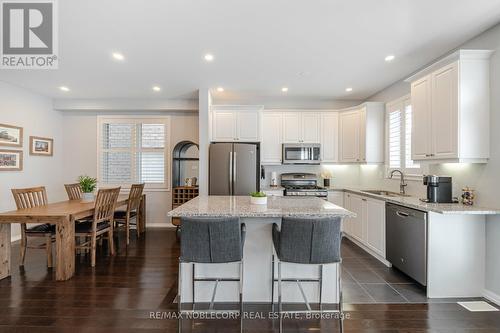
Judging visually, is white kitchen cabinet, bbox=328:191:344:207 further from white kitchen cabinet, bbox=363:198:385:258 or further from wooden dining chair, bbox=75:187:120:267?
wooden dining chair, bbox=75:187:120:267

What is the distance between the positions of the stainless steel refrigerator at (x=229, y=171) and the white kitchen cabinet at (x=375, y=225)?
6.26 feet

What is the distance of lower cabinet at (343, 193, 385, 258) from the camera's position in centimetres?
367

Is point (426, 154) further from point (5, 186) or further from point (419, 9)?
point (5, 186)

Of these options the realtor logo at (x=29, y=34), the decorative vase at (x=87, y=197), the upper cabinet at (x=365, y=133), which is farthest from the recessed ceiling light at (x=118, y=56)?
the upper cabinet at (x=365, y=133)

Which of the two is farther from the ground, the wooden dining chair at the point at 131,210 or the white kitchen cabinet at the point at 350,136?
the white kitchen cabinet at the point at 350,136

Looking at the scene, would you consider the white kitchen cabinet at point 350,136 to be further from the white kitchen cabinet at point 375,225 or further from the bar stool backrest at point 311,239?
the bar stool backrest at point 311,239

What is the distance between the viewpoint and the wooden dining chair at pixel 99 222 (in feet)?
11.8

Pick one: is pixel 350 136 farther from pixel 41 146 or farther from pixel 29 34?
pixel 41 146

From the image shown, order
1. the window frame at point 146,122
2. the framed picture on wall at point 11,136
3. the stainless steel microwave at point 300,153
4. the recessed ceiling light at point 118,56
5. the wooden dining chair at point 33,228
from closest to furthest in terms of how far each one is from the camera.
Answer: the recessed ceiling light at point 118,56 → the wooden dining chair at point 33,228 → the framed picture on wall at point 11,136 → the stainless steel microwave at point 300,153 → the window frame at point 146,122

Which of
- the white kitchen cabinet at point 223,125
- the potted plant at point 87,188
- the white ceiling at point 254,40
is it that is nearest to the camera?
the white ceiling at point 254,40

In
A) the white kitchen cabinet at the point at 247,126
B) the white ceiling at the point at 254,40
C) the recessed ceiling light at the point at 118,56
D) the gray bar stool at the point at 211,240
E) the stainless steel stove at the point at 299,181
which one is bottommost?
the gray bar stool at the point at 211,240

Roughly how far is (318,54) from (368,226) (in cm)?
268

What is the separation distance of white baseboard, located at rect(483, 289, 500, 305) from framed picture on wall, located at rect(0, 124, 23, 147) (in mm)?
7117

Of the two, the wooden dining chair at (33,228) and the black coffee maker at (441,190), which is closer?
the black coffee maker at (441,190)
